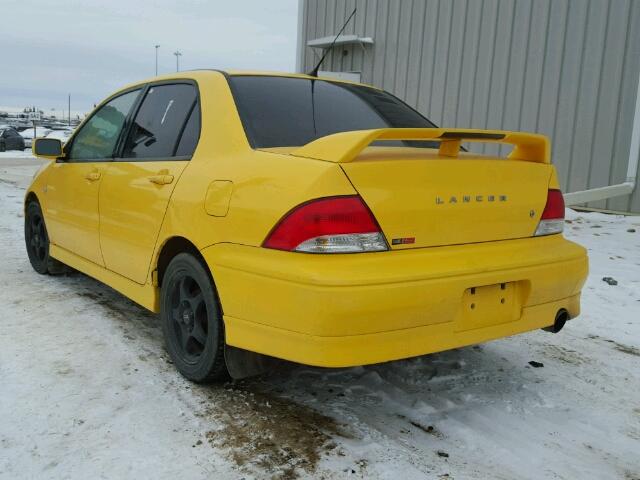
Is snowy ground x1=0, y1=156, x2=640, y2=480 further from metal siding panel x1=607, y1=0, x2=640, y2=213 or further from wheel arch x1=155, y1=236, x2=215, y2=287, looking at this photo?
metal siding panel x1=607, y1=0, x2=640, y2=213

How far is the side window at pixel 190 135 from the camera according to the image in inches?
122

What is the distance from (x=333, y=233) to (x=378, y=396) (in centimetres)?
103

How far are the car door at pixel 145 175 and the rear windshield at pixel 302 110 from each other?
34 cm

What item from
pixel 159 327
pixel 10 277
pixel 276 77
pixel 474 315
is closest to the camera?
pixel 474 315

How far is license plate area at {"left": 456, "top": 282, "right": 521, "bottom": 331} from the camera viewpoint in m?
2.52

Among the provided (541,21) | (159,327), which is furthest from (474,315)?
(541,21)

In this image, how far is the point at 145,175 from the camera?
334 centimetres

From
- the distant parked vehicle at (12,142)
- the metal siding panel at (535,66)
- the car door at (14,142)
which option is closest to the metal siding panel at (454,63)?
the metal siding panel at (535,66)

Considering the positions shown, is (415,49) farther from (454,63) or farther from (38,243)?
(38,243)

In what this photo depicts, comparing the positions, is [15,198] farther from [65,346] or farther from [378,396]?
[378,396]

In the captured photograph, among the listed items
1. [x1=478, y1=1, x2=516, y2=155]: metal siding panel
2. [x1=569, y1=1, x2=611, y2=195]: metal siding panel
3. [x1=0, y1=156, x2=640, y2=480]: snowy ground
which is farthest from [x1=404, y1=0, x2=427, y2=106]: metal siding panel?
[x1=0, y1=156, x2=640, y2=480]: snowy ground

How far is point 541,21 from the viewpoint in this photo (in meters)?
8.95

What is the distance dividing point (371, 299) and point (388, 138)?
653 mm

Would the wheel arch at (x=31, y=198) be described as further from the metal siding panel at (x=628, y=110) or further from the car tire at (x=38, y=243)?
the metal siding panel at (x=628, y=110)
